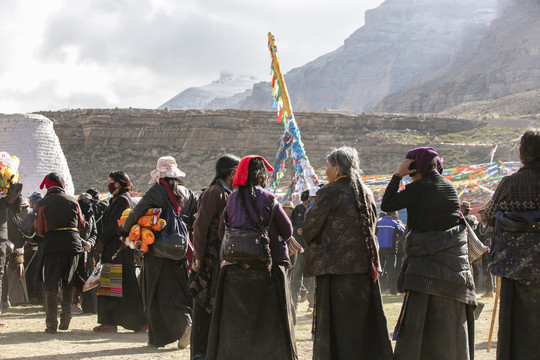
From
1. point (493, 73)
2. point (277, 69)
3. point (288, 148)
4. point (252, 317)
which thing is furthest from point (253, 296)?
point (493, 73)

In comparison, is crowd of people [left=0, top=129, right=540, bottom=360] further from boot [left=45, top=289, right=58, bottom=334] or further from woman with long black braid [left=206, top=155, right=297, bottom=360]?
boot [left=45, top=289, right=58, bottom=334]

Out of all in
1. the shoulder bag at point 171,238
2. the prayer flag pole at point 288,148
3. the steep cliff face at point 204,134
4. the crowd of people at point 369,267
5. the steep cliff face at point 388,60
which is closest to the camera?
the crowd of people at point 369,267

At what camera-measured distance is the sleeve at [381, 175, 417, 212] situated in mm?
5090

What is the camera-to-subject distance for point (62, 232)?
25.1 ft

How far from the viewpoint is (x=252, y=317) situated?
498 centimetres

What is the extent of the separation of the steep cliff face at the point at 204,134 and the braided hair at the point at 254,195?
1778 inches

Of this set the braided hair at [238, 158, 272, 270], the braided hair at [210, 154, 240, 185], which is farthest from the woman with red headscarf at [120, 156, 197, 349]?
the braided hair at [238, 158, 272, 270]

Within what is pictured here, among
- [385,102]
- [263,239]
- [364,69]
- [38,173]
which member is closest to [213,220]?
[263,239]

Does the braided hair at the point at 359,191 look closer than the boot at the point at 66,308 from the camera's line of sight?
Yes

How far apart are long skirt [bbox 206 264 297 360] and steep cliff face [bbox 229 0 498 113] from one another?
422 ft

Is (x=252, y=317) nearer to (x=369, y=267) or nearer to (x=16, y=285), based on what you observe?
(x=369, y=267)

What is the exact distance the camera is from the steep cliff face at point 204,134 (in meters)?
52.0

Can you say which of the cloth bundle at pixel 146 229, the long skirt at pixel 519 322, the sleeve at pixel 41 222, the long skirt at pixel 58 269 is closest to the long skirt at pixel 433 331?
the long skirt at pixel 519 322

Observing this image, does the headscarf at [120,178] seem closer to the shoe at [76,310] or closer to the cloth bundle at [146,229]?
the cloth bundle at [146,229]
